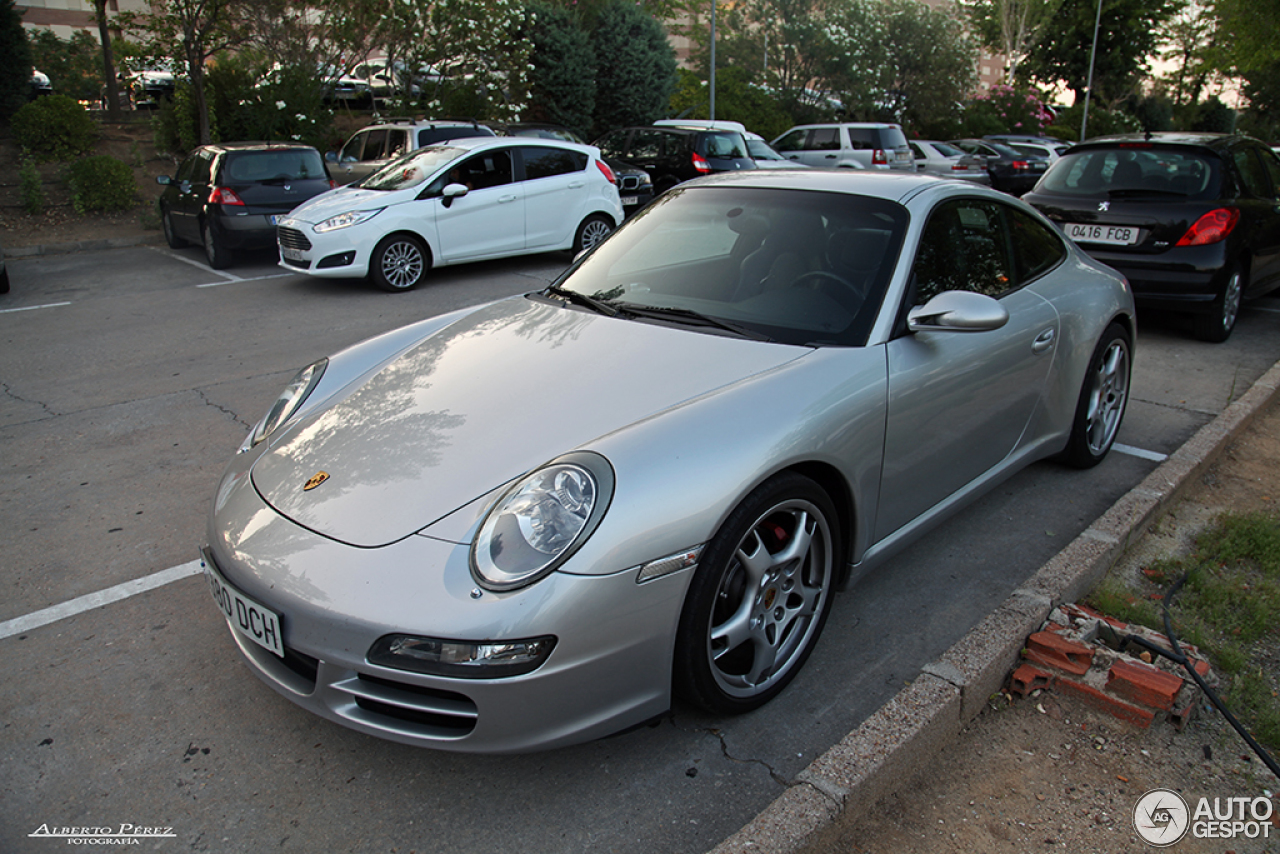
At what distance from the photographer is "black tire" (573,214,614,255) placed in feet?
35.7

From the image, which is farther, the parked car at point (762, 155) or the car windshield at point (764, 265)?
the parked car at point (762, 155)

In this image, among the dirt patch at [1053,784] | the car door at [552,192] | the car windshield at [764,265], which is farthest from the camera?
the car door at [552,192]

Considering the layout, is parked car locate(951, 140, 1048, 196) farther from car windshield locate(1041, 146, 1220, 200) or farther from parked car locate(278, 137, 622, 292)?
car windshield locate(1041, 146, 1220, 200)

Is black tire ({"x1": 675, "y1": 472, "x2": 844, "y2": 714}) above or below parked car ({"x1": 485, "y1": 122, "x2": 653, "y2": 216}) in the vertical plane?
below

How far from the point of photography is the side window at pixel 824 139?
21391 millimetres

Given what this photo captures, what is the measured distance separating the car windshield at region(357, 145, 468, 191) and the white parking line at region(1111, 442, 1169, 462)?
7427 millimetres

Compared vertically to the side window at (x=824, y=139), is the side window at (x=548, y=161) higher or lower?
lower

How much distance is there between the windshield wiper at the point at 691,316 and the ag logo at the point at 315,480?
1.26 m

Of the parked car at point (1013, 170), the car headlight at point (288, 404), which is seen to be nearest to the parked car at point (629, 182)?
the car headlight at point (288, 404)

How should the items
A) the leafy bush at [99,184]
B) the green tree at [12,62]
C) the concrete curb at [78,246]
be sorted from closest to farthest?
the concrete curb at [78,246] < the leafy bush at [99,184] < the green tree at [12,62]

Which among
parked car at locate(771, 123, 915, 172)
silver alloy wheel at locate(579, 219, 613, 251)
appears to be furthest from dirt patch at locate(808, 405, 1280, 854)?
parked car at locate(771, 123, 915, 172)

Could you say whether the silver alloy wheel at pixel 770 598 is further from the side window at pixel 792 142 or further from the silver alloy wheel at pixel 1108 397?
the side window at pixel 792 142

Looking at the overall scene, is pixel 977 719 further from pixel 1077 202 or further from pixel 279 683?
pixel 1077 202

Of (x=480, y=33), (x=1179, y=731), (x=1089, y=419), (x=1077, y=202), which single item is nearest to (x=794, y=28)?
(x=480, y=33)
